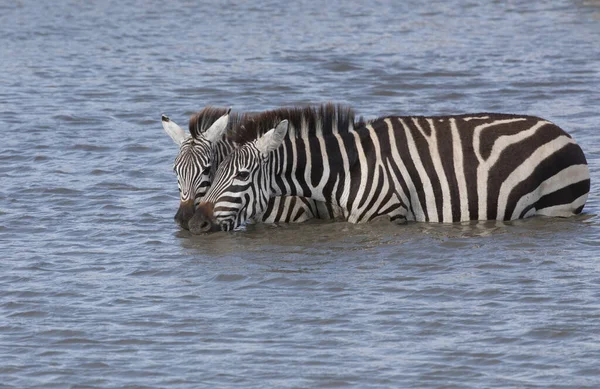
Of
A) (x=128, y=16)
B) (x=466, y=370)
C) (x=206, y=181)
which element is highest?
(x=128, y=16)

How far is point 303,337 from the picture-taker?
27.9 ft

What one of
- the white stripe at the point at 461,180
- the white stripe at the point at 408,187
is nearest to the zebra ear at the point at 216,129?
the white stripe at the point at 408,187

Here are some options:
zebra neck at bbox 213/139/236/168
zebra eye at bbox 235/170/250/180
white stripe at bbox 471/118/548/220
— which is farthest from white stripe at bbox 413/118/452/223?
zebra neck at bbox 213/139/236/168

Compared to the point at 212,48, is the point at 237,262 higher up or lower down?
lower down

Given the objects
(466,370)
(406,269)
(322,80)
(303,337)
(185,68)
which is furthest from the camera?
(185,68)

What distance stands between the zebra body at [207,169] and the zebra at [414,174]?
0.13m

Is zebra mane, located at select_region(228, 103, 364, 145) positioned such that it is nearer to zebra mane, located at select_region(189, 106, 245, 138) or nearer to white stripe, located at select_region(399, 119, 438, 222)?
zebra mane, located at select_region(189, 106, 245, 138)

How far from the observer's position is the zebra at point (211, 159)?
36.5ft

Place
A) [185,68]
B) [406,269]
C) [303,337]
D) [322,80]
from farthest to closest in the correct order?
[185,68] < [322,80] < [406,269] < [303,337]

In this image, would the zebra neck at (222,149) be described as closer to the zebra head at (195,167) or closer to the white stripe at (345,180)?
the zebra head at (195,167)

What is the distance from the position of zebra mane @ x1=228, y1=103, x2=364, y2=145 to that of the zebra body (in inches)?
4.4

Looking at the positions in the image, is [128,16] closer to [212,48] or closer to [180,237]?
[212,48]

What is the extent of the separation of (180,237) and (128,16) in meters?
17.6

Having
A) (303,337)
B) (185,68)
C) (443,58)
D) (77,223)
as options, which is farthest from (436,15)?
(303,337)
